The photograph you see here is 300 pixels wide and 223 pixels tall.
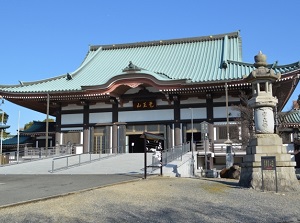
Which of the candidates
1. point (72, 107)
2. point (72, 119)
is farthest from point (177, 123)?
point (72, 107)

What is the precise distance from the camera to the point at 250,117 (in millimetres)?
20047

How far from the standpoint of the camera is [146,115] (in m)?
24.5

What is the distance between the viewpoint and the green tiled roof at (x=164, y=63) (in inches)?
951

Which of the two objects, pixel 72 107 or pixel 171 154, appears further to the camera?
pixel 72 107

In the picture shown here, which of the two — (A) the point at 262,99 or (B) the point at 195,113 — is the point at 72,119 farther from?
(A) the point at 262,99

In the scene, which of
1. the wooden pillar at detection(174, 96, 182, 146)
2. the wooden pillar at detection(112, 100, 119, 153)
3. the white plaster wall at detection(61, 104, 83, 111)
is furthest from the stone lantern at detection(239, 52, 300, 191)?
the white plaster wall at detection(61, 104, 83, 111)

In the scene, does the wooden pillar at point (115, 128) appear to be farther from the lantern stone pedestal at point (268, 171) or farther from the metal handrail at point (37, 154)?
the lantern stone pedestal at point (268, 171)

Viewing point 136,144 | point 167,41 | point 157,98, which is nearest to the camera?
point 157,98

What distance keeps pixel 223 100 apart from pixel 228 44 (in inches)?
301

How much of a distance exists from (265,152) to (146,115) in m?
14.9

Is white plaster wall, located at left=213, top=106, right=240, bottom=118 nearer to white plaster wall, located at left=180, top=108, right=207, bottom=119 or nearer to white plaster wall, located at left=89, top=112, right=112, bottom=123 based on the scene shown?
white plaster wall, located at left=180, top=108, right=207, bottom=119

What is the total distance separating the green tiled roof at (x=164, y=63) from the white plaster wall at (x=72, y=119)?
216 centimetres

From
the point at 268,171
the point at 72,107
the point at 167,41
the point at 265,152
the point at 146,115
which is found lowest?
the point at 268,171

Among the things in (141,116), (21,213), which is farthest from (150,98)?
(21,213)
